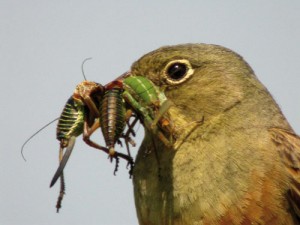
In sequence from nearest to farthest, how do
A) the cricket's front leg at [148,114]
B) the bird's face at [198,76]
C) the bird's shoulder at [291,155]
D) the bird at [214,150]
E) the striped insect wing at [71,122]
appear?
1. the bird at [214,150]
2. the bird's shoulder at [291,155]
3. the cricket's front leg at [148,114]
4. the striped insect wing at [71,122]
5. the bird's face at [198,76]

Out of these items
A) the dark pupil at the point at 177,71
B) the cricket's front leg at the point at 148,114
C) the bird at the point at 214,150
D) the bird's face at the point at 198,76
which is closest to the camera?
the bird at the point at 214,150

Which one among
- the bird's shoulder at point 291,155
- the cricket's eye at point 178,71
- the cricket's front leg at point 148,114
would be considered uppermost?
the cricket's eye at point 178,71

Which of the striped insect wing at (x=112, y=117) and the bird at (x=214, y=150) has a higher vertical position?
the striped insect wing at (x=112, y=117)

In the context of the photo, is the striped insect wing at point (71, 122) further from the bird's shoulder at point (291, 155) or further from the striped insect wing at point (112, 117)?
the bird's shoulder at point (291, 155)

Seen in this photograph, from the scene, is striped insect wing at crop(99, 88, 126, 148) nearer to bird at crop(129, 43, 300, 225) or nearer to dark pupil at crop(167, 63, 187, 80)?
bird at crop(129, 43, 300, 225)

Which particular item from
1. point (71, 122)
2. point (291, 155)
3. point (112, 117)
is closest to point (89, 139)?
point (71, 122)

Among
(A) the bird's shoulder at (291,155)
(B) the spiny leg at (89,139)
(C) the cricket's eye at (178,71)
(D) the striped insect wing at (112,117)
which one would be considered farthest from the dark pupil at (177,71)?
(A) the bird's shoulder at (291,155)

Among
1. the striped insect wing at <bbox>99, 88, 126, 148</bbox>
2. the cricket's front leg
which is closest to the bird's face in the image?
the cricket's front leg

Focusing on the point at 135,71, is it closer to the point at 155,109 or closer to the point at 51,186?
the point at 155,109
